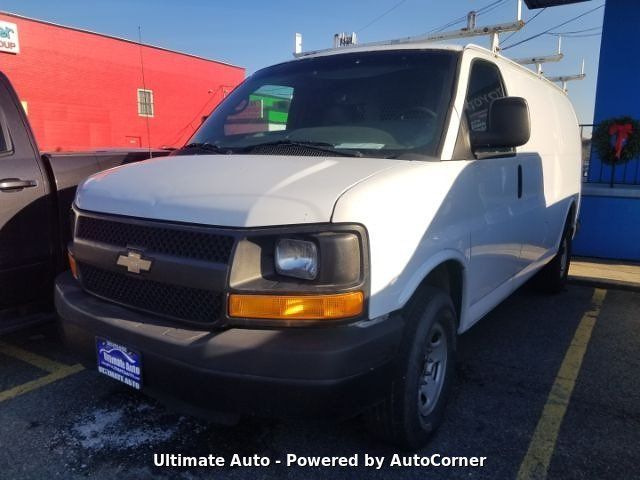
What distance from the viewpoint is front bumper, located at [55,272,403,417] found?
197 cm

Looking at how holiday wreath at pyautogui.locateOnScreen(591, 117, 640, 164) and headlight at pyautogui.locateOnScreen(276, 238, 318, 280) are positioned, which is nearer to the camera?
headlight at pyautogui.locateOnScreen(276, 238, 318, 280)

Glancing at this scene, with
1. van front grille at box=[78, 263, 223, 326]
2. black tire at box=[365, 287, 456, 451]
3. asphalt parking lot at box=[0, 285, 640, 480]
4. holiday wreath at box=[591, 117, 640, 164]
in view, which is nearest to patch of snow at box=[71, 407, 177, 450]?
asphalt parking lot at box=[0, 285, 640, 480]

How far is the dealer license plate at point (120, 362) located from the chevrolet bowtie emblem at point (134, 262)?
0.35 m

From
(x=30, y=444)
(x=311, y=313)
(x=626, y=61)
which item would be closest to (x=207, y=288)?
(x=311, y=313)

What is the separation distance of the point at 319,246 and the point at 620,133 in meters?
7.11

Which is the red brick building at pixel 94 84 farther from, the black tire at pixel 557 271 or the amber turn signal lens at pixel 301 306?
the amber turn signal lens at pixel 301 306

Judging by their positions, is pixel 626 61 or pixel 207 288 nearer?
pixel 207 288

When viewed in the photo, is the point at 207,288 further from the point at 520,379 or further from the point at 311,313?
the point at 520,379

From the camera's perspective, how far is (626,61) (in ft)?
26.2

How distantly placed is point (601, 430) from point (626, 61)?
7153mm

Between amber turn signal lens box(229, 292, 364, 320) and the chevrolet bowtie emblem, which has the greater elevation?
the chevrolet bowtie emblem

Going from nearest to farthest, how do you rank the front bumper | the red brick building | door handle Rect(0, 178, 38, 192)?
the front bumper → door handle Rect(0, 178, 38, 192) → the red brick building

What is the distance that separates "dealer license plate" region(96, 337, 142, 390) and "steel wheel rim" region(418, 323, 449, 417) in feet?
4.43

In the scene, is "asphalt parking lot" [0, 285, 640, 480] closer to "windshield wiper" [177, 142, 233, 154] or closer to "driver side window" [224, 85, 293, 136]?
"windshield wiper" [177, 142, 233, 154]
